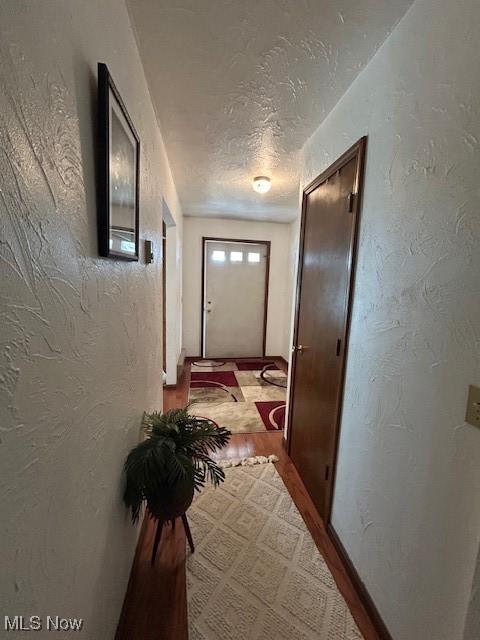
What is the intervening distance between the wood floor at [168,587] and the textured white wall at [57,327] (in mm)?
166

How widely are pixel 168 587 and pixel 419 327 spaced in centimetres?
150

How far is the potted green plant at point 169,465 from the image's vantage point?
3.50ft

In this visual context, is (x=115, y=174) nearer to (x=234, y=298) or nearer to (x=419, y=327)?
(x=419, y=327)

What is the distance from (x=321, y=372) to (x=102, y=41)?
167cm

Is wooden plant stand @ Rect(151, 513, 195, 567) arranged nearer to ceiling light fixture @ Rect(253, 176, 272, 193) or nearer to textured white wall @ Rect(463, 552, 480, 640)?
textured white wall @ Rect(463, 552, 480, 640)

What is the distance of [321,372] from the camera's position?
1662 millimetres

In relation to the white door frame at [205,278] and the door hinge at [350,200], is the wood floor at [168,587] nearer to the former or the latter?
the door hinge at [350,200]

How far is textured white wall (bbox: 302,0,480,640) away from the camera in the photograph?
77 cm

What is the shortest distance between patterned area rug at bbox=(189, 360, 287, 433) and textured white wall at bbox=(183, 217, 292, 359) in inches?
17.0

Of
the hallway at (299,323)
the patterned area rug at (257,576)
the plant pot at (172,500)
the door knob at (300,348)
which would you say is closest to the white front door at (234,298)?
→ the hallway at (299,323)

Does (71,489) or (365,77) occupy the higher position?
(365,77)

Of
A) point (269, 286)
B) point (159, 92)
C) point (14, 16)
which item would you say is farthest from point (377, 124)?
point (269, 286)

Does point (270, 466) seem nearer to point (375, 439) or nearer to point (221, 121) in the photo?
point (375, 439)

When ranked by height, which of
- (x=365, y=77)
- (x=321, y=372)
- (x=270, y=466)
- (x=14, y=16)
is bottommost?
(x=270, y=466)
